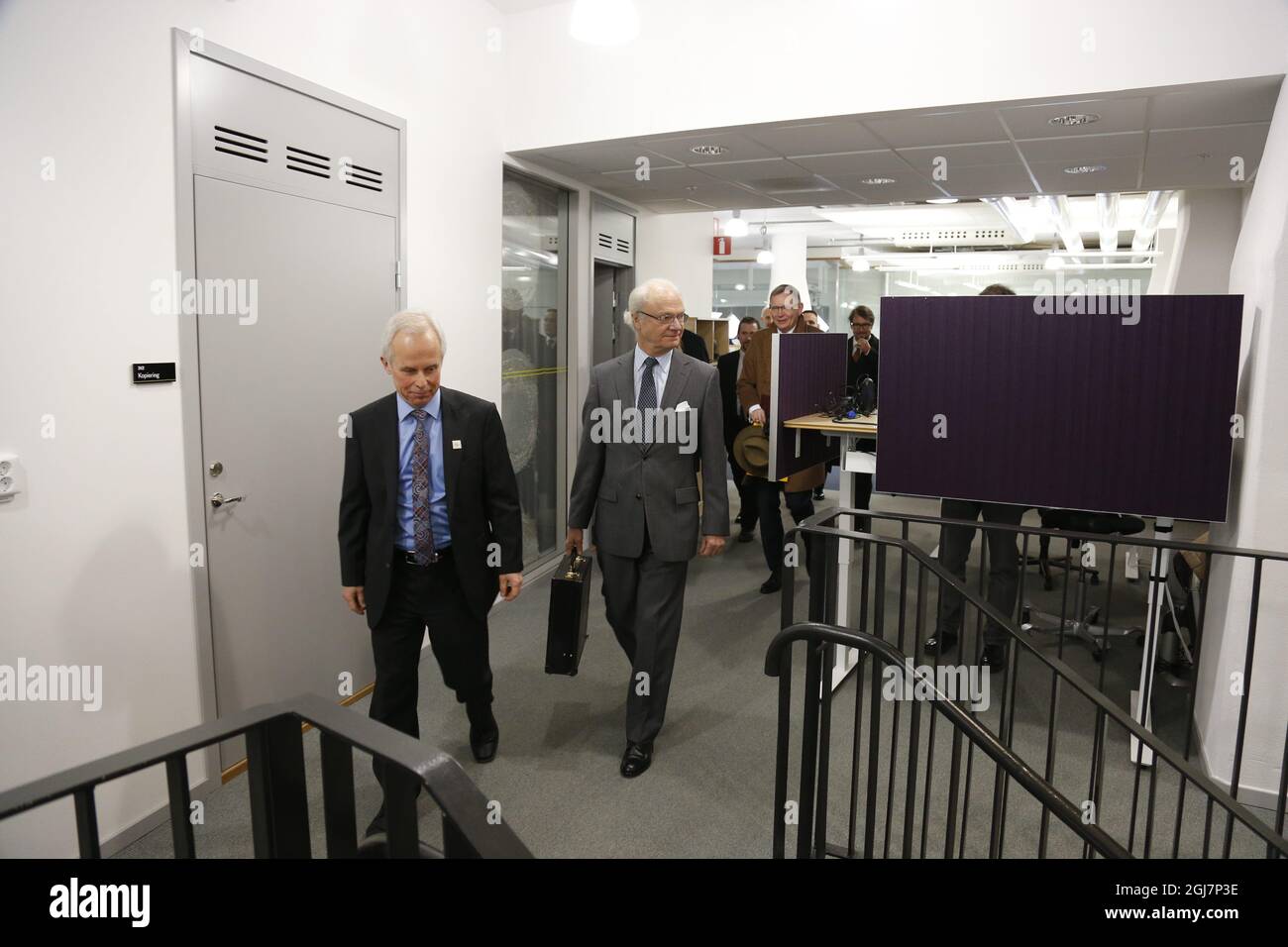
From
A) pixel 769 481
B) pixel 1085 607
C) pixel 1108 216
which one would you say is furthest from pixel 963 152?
pixel 1108 216

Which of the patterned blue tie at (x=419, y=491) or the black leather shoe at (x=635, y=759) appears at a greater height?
the patterned blue tie at (x=419, y=491)

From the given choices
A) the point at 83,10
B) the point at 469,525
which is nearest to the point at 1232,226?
the point at 469,525

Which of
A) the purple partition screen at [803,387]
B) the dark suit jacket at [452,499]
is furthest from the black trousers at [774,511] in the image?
the dark suit jacket at [452,499]

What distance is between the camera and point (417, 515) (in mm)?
2693

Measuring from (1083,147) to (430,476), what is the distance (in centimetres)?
384

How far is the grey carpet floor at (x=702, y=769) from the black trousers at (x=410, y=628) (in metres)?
0.38

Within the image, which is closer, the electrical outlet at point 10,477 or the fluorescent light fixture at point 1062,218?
the electrical outlet at point 10,477

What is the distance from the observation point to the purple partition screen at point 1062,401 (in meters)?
3.05

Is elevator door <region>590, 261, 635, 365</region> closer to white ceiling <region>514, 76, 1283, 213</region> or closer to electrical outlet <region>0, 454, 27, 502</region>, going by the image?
white ceiling <region>514, 76, 1283, 213</region>

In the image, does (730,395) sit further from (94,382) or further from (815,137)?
(94,382)

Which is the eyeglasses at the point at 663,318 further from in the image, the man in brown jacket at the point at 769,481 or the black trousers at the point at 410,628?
the man in brown jacket at the point at 769,481

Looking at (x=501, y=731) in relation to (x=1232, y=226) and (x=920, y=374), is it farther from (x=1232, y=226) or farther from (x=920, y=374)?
(x=1232, y=226)

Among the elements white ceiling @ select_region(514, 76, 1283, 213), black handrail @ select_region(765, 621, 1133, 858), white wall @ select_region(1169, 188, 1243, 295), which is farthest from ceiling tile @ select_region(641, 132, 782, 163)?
white wall @ select_region(1169, 188, 1243, 295)

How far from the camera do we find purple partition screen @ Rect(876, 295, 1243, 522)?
10.0ft
